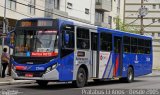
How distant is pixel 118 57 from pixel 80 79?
491 centimetres

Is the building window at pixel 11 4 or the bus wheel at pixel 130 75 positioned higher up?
the building window at pixel 11 4

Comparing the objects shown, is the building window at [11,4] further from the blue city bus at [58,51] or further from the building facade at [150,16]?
the building facade at [150,16]

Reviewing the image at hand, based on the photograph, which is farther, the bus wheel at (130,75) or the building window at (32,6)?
the building window at (32,6)

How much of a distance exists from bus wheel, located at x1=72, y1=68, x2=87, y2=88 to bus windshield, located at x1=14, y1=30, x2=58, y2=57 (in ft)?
7.30

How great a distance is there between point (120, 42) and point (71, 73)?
6214 millimetres

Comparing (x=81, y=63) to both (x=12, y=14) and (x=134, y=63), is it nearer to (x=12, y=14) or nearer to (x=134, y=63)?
(x=134, y=63)

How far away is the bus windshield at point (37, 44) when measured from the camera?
19344 mm

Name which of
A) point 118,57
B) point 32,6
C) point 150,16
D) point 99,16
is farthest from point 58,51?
point 150,16

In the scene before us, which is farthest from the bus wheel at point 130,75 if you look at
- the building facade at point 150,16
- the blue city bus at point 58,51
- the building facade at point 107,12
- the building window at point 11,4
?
the building facade at point 150,16

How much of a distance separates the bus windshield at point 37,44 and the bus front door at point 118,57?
634 cm

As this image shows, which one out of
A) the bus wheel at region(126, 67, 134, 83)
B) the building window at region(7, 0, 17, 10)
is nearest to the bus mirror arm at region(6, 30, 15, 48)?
the bus wheel at region(126, 67, 134, 83)

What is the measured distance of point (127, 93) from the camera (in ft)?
60.4

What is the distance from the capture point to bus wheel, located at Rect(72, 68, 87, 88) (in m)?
20.8

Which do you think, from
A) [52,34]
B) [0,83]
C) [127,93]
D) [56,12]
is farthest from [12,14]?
[127,93]
